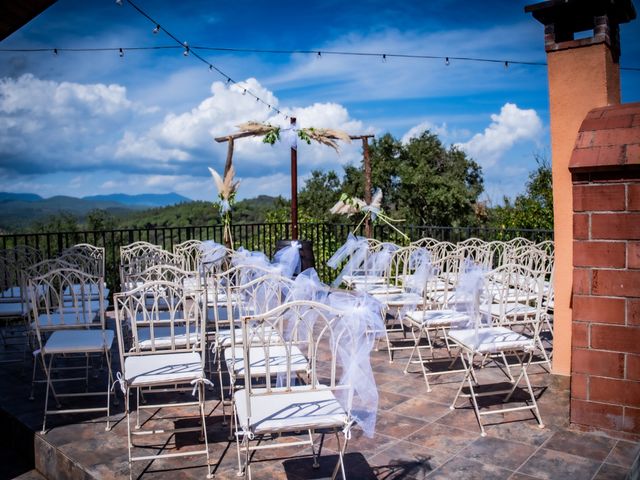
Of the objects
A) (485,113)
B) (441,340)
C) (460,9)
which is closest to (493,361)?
(441,340)

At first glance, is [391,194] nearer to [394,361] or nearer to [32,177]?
[394,361]

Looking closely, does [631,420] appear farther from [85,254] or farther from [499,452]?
[85,254]

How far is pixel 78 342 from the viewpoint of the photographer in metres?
3.76

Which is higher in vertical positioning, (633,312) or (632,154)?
(632,154)

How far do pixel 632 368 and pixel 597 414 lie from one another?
0.37m

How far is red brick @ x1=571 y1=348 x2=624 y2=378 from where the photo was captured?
11.2 feet

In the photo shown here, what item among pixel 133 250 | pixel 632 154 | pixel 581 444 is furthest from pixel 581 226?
pixel 133 250

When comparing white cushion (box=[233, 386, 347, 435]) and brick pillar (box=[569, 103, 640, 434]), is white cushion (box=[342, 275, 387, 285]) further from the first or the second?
white cushion (box=[233, 386, 347, 435])

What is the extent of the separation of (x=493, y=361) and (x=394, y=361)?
2.99 feet

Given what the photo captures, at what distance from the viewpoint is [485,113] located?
97.6 ft

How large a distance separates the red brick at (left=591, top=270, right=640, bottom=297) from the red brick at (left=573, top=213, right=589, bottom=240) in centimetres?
23

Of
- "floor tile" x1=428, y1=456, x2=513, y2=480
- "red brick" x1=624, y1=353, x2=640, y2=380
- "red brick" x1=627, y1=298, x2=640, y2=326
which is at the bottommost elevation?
"floor tile" x1=428, y1=456, x2=513, y2=480

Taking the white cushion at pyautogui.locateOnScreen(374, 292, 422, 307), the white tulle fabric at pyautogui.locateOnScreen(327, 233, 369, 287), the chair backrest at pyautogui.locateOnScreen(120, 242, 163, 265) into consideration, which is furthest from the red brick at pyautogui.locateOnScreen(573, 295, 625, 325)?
the chair backrest at pyautogui.locateOnScreen(120, 242, 163, 265)

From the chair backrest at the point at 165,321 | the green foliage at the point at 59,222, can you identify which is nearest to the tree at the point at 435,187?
the green foliage at the point at 59,222
